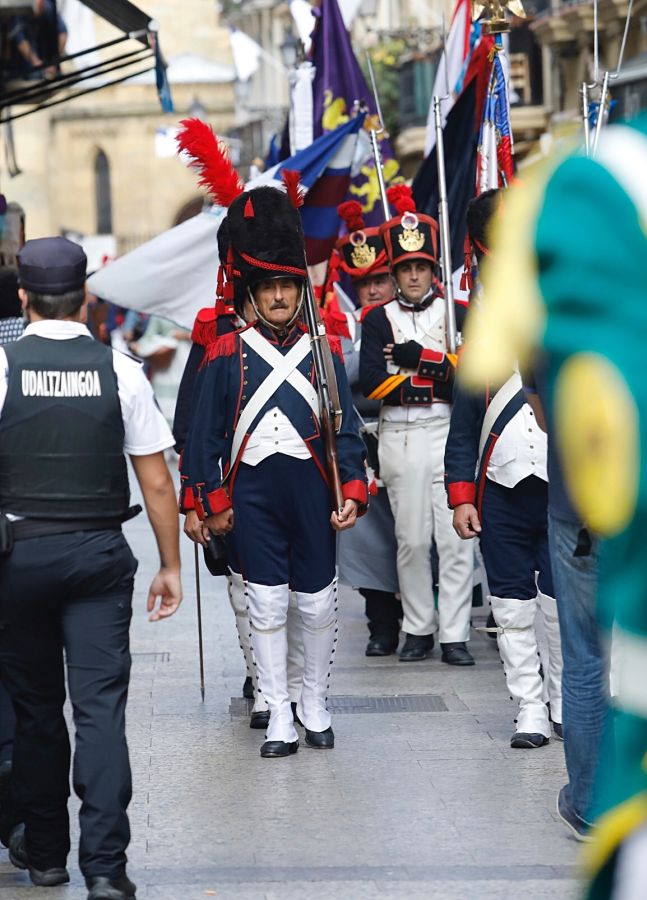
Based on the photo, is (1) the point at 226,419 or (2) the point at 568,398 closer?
(2) the point at 568,398

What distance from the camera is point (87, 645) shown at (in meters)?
4.85

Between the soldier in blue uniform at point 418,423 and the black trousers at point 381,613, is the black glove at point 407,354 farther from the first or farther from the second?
the black trousers at point 381,613

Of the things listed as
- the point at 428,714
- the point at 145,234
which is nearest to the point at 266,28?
the point at 145,234

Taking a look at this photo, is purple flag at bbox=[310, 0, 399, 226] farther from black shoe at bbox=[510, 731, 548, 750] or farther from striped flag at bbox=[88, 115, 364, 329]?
black shoe at bbox=[510, 731, 548, 750]

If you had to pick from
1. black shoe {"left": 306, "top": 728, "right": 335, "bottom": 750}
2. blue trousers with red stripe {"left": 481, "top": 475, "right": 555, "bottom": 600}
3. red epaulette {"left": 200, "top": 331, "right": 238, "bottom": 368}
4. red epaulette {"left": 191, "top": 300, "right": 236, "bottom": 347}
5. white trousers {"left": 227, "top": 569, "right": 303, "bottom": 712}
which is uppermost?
red epaulette {"left": 200, "top": 331, "right": 238, "bottom": 368}

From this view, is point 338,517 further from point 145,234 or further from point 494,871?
point 145,234

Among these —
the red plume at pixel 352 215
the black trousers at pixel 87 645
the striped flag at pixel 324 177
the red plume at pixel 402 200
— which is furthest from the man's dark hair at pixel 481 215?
the striped flag at pixel 324 177

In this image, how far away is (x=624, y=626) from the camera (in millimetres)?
2193

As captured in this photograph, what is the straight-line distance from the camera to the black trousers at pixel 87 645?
4.84m

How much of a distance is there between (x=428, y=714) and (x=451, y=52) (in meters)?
5.94

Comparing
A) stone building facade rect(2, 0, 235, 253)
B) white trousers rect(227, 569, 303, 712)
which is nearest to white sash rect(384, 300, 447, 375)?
white trousers rect(227, 569, 303, 712)

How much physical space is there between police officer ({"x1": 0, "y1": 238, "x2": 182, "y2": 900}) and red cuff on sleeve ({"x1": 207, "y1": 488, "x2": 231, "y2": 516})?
182cm

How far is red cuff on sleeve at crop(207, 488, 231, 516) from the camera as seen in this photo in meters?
6.84

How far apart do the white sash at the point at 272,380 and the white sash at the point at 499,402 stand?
62cm
